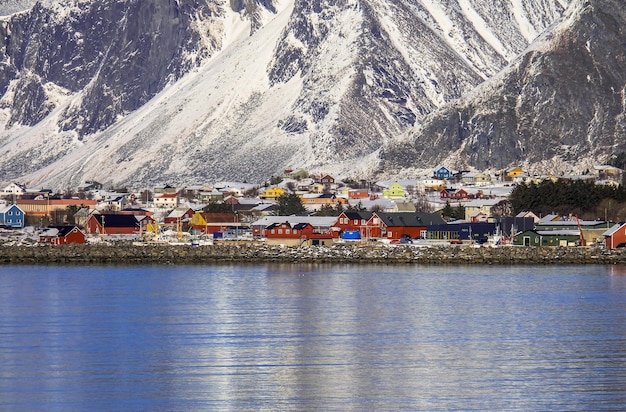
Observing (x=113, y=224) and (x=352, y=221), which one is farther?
(x=113, y=224)

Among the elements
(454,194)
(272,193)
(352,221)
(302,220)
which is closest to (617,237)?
(352,221)

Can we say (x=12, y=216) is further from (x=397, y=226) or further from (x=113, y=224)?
(x=397, y=226)

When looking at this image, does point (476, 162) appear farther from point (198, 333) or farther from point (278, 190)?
point (198, 333)

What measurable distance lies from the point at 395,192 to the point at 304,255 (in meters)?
57.5

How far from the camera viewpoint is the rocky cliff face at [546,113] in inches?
7106

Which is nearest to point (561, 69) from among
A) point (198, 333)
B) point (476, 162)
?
point (476, 162)

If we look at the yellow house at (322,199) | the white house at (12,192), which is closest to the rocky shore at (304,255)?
the yellow house at (322,199)

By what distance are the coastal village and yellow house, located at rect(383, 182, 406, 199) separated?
0.10 metres

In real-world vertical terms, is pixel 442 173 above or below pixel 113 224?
above

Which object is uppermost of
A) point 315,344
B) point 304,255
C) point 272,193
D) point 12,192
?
point 12,192

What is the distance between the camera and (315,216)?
12812 cm

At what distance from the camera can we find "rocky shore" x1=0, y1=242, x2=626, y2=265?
9712 cm

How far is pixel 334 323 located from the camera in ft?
196

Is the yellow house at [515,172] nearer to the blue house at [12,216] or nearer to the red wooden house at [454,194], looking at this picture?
the red wooden house at [454,194]
